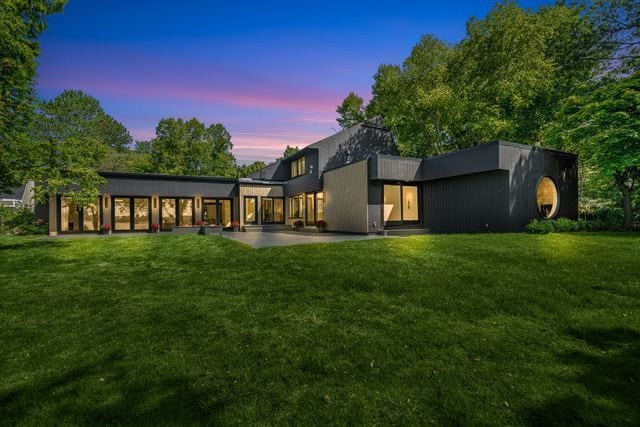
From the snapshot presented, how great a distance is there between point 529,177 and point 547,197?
2.01 meters

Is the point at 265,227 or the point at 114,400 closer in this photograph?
the point at 114,400

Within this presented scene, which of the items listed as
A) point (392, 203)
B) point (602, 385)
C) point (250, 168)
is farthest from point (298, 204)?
point (250, 168)

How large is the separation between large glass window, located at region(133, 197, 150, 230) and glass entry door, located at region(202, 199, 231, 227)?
3872 millimetres

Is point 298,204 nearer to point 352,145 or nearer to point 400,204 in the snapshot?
point 352,145

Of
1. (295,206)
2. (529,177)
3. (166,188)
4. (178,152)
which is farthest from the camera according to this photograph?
(178,152)

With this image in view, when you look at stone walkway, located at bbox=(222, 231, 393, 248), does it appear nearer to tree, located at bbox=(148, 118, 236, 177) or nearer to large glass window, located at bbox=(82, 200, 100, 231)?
large glass window, located at bbox=(82, 200, 100, 231)

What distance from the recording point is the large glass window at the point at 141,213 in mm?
21156

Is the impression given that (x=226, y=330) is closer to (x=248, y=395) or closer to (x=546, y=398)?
(x=248, y=395)

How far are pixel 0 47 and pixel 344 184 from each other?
599 inches

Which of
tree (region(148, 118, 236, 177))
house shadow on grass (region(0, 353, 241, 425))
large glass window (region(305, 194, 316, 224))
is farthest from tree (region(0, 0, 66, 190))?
tree (region(148, 118, 236, 177))

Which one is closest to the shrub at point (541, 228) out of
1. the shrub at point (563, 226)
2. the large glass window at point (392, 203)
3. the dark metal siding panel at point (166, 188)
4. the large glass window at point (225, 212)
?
the shrub at point (563, 226)

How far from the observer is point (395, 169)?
1570 centimetres

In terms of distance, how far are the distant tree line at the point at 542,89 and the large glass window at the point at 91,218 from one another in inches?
917

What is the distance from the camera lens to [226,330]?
4.28 metres
